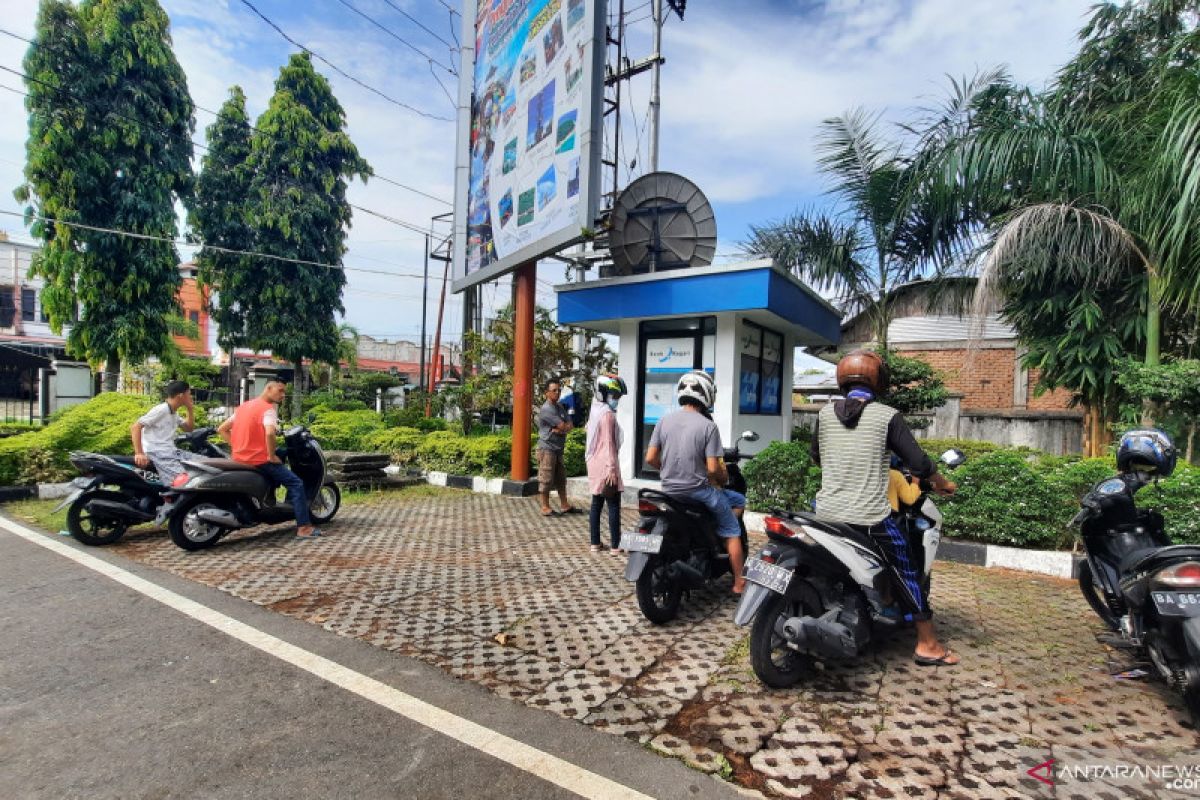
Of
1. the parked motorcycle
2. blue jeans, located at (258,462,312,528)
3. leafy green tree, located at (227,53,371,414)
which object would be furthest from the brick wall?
leafy green tree, located at (227,53,371,414)

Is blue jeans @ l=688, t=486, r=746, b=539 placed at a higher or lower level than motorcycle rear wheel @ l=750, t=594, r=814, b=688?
higher

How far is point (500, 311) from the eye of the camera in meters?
14.9

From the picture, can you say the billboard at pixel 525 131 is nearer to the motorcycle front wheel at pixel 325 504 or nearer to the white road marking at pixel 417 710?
the motorcycle front wheel at pixel 325 504

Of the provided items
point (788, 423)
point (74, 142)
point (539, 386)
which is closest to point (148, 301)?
point (74, 142)

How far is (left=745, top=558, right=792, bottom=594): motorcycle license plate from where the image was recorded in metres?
2.92

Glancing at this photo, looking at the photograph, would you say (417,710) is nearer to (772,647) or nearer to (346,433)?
(772,647)

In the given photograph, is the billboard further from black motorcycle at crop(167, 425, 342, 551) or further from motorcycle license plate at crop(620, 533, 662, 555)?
motorcycle license plate at crop(620, 533, 662, 555)

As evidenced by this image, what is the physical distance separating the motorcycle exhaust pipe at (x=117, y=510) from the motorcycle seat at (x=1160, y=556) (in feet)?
24.2

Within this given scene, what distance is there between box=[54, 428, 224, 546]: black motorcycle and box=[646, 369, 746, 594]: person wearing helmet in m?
4.63

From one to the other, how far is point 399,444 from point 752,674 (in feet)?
28.0

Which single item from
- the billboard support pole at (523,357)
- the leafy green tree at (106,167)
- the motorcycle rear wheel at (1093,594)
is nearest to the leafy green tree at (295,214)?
the leafy green tree at (106,167)

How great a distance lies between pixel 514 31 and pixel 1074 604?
946 centimetres

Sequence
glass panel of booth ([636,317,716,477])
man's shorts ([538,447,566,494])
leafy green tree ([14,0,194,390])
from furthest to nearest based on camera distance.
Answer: leafy green tree ([14,0,194,390]), glass panel of booth ([636,317,716,477]), man's shorts ([538,447,566,494])

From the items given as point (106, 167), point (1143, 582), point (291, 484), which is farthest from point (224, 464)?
point (106, 167)
